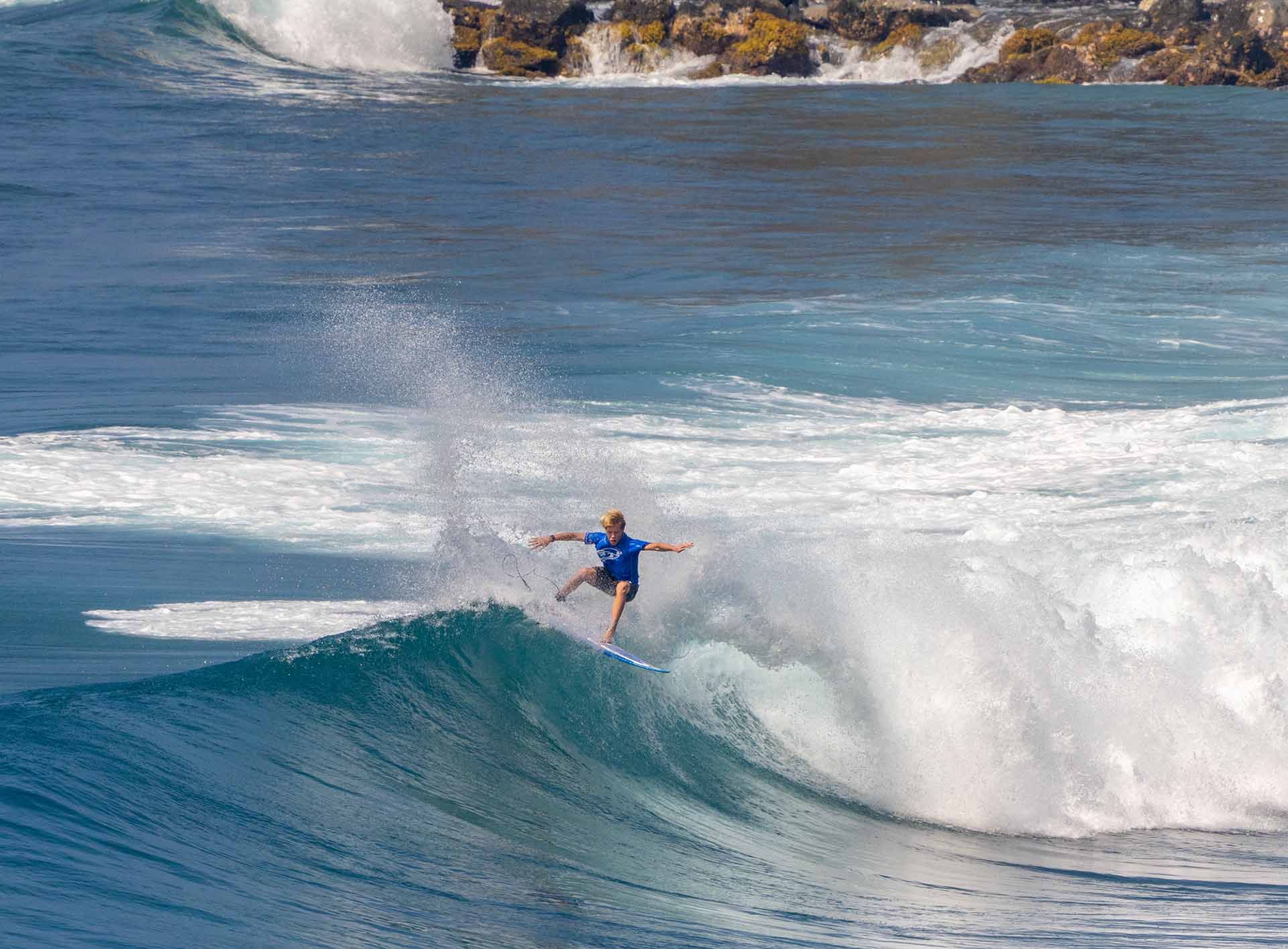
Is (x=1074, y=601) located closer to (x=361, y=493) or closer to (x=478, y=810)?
(x=478, y=810)

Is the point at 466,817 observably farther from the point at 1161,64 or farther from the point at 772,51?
the point at 772,51

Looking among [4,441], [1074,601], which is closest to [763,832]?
[1074,601]

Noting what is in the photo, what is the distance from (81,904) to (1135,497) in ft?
36.2

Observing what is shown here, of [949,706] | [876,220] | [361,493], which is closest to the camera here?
[949,706]

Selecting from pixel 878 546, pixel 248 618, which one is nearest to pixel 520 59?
pixel 878 546

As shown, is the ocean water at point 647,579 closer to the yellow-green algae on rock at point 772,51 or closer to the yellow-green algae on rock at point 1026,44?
the yellow-green algae on rock at point 1026,44

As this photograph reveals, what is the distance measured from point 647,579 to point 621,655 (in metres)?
1.61

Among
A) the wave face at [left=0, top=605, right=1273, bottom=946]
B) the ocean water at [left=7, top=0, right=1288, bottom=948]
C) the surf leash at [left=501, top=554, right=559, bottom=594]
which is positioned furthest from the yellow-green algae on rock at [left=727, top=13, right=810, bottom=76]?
the wave face at [left=0, top=605, right=1273, bottom=946]

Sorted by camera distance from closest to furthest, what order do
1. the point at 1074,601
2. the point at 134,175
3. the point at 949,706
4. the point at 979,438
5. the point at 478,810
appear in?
the point at 478,810 < the point at 949,706 < the point at 1074,601 < the point at 979,438 < the point at 134,175

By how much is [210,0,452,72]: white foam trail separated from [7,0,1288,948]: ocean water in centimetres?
2928

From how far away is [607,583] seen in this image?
10.8m

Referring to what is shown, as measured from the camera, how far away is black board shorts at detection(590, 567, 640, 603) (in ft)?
35.2

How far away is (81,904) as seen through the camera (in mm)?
6863

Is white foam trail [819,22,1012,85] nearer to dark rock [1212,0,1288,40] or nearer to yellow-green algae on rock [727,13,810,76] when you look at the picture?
yellow-green algae on rock [727,13,810,76]
